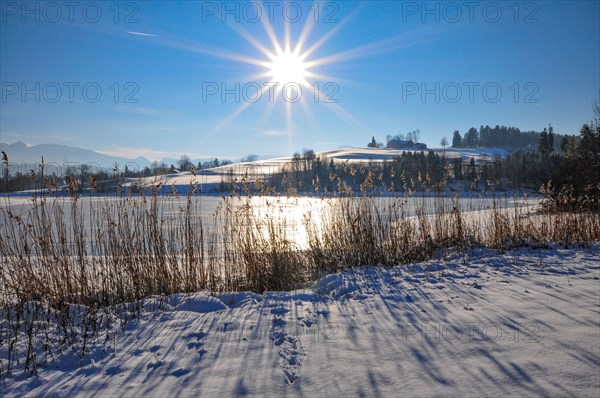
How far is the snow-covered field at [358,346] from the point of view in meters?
2.23

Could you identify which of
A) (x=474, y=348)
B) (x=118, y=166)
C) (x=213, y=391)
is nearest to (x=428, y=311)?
(x=474, y=348)

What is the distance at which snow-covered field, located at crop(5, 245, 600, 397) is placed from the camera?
2.23 metres

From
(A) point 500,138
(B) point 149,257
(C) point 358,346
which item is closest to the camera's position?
(C) point 358,346

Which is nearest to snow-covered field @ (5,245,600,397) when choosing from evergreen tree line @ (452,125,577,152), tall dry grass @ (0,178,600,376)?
tall dry grass @ (0,178,600,376)

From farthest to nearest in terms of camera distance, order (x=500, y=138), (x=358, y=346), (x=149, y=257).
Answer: (x=500, y=138) → (x=149, y=257) → (x=358, y=346)

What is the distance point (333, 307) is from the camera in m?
3.71

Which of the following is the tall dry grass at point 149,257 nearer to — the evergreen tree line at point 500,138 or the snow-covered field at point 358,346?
the snow-covered field at point 358,346

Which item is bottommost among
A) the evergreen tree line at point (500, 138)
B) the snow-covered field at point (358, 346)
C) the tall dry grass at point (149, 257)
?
the snow-covered field at point (358, 346)

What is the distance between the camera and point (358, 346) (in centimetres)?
276

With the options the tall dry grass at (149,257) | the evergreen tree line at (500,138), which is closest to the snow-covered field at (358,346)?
the tall dry grass at (149,257)

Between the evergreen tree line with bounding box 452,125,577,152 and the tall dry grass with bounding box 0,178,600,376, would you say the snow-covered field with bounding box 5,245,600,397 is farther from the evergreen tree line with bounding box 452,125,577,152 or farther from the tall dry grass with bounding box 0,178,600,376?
the evergreen tree line with bounding box 452,125,577,152

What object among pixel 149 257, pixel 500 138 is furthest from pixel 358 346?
pixel 500 138

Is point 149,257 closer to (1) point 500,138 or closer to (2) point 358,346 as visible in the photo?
(2) point 358,346

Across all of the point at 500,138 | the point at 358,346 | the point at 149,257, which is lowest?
the point at 358,346
